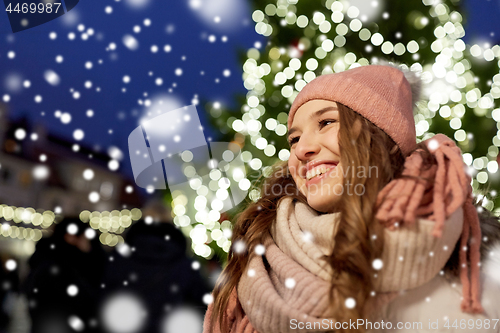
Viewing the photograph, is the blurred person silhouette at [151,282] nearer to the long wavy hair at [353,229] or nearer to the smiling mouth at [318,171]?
the long wavy hair at [353,229]

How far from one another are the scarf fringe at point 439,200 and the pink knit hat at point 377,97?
155 mm

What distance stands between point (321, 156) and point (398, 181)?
0.29 metres

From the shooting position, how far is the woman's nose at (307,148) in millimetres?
1205

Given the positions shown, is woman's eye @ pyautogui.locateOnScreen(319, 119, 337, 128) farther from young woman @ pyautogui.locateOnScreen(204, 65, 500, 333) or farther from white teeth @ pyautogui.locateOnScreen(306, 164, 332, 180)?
white teeth @ pyautogui.locateOnScreen(306, 164, 332, 180)

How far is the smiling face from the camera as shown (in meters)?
1.16

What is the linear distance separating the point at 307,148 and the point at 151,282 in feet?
5.49

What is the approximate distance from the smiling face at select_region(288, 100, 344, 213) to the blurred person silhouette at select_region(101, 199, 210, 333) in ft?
4.41

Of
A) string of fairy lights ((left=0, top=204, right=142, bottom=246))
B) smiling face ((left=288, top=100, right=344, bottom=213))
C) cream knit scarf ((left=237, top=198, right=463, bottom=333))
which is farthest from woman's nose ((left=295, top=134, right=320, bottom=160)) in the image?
string of fairy lights ((left=0, top=204, right=142, bottom=246))

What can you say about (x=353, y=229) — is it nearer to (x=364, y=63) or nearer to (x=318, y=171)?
(x=318, y=171)

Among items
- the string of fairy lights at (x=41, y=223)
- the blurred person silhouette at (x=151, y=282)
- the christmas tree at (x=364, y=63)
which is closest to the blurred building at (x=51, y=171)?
the string of fairy lights at (x=41, y=223)

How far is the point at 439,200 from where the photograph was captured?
3.08 feet

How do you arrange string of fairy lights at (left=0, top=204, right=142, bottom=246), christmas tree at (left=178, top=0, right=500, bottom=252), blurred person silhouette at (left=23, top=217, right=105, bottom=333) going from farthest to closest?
christmas tree at (left=178, top=0, right=500, bottom=252) → string of fairy lights at (left=0, top=204, right=142, bottom=246) → blurred person silhouette at (left=23, top=217, right=105, bottom=333)

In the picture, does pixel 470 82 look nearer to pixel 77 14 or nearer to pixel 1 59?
pixel 77 14

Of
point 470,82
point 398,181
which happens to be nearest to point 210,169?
point 398,181
